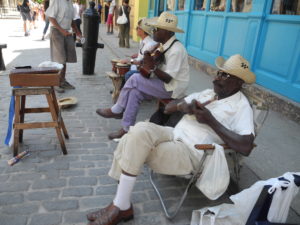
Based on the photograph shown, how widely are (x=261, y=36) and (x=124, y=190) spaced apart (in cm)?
409

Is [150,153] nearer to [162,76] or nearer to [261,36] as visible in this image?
[162,76]

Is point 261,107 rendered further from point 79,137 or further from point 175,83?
point 79,137

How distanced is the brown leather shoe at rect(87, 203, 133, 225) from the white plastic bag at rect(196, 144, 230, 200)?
0.68 meters

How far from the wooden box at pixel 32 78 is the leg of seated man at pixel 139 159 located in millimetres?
1288

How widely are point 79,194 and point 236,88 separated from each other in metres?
1.76

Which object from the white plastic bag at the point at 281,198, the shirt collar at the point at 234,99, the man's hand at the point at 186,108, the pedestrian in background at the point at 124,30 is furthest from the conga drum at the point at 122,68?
the pedestrian in background at the point at 124,30

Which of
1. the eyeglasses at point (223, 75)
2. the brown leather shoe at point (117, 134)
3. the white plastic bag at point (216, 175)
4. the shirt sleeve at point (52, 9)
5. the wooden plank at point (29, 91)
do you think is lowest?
the brown leather shoe at point (117, 134)

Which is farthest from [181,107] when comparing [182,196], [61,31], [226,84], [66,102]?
[61,31]

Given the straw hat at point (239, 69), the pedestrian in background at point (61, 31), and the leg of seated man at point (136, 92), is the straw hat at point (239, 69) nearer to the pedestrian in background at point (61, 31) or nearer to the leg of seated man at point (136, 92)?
the leg of seated man at point (136, 92)

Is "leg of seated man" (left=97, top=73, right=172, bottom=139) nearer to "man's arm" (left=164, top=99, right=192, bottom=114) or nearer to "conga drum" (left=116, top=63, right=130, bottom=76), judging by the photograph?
"man's arm" (left=164, top=99, right=192, bottom=114)

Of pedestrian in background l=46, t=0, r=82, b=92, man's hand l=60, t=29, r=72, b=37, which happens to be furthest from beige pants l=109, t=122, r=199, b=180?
man's hand l=60, t=29, r=72, b=37

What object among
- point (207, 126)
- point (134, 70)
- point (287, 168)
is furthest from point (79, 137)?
point (287, 168)

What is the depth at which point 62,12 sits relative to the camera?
17.6 feet

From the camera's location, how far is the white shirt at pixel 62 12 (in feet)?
17.2
